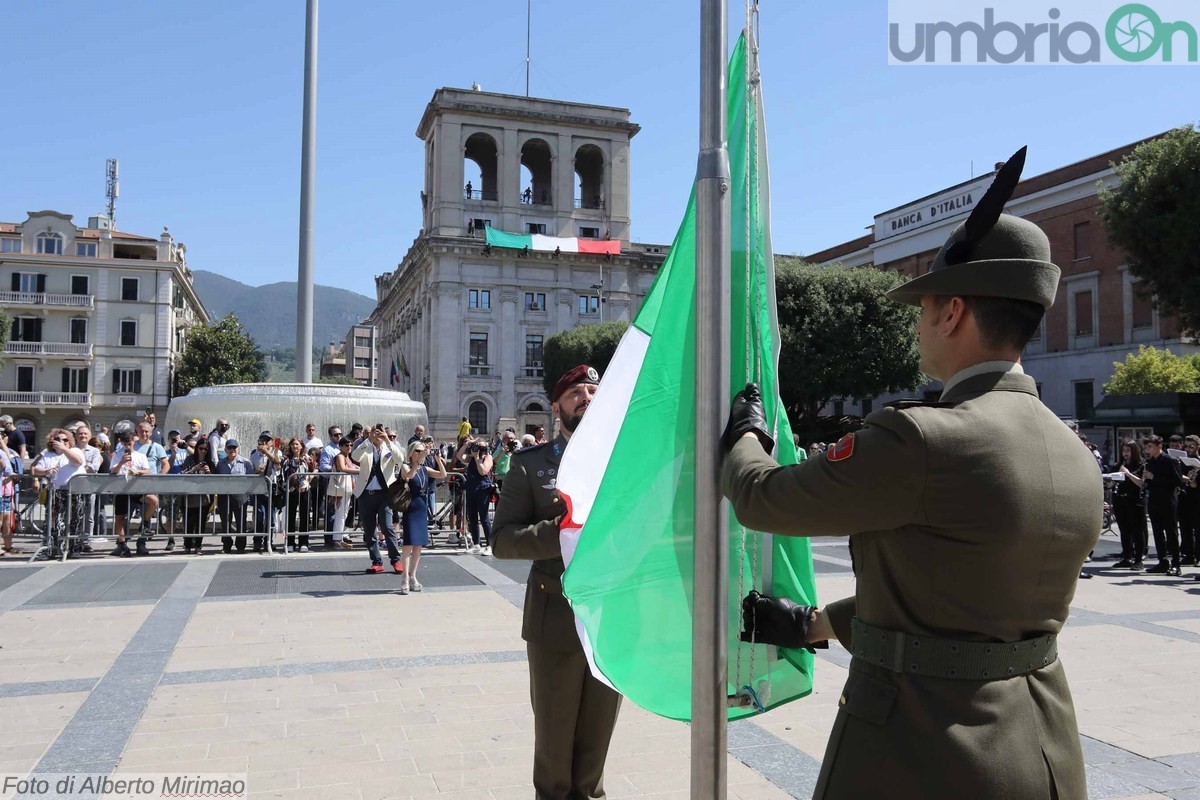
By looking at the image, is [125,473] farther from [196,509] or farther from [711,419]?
[711,419]

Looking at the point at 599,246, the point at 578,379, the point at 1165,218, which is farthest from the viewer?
the point at 599,246

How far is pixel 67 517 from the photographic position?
12.2 meters

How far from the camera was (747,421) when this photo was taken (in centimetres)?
208

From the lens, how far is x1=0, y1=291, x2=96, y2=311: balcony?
2429 inches

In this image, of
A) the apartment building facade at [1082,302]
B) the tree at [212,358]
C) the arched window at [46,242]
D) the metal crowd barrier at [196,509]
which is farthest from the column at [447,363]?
the metal crowd barrier at [196,509]

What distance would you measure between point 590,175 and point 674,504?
7594 cm

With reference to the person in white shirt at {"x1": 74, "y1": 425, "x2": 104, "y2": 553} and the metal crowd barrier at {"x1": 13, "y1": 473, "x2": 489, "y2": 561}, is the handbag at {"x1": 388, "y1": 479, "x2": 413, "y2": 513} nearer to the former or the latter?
the metal crowd barrier at {"x1": 13, "y1": 473, "x2": 489, "y2": 561}

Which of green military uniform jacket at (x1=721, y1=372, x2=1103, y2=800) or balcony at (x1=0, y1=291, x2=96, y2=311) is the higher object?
balcony at (x1=0, y1=291, x2=96, y2=311)

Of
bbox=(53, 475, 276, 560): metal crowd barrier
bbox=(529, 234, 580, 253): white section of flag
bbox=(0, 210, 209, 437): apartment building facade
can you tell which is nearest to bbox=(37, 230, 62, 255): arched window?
bbox=(0, 210, 209, 437): apartment building facade

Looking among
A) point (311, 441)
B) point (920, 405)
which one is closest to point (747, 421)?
point (920, 405)

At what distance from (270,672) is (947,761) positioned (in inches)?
219

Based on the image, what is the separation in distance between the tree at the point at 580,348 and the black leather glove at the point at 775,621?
163ft

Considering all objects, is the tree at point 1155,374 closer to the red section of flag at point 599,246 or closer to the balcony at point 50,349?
the red section of flag at point 599,246

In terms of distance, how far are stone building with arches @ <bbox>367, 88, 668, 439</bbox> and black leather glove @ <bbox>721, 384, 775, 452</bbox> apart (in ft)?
208
